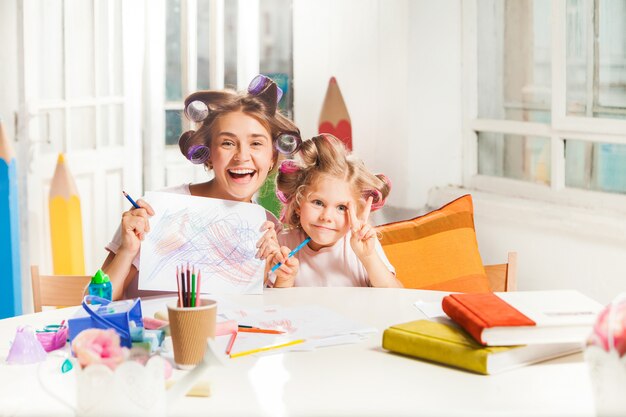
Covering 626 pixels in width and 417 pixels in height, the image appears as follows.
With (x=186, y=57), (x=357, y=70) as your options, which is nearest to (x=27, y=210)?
(x=186, y=57)

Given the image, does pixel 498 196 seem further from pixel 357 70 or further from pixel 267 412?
pixel 267 412

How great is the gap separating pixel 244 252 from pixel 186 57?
2140mm

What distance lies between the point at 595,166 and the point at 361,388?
185 cm

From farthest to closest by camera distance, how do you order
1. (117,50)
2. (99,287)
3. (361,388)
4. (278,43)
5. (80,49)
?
(278,43) < (117,50) < (80,49) < (99,287) < (361,388)

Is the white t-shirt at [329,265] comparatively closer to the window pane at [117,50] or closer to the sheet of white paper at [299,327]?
the sheet of white paper at [299,327]

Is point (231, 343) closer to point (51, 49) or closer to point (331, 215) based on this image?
point (331, 215)

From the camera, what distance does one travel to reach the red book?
4.96ft

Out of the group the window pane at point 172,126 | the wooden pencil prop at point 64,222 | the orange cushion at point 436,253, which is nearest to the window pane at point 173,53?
the window pane at point 172,126

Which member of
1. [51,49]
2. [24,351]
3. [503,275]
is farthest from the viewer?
[51,49]

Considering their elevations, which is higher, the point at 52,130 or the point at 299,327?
the point at 52,130

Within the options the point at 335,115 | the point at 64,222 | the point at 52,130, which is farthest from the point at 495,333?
the point at 52,130

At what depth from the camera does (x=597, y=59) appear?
3021 millimetres

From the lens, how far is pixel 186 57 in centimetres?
414

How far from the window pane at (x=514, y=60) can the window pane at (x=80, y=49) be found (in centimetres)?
160
